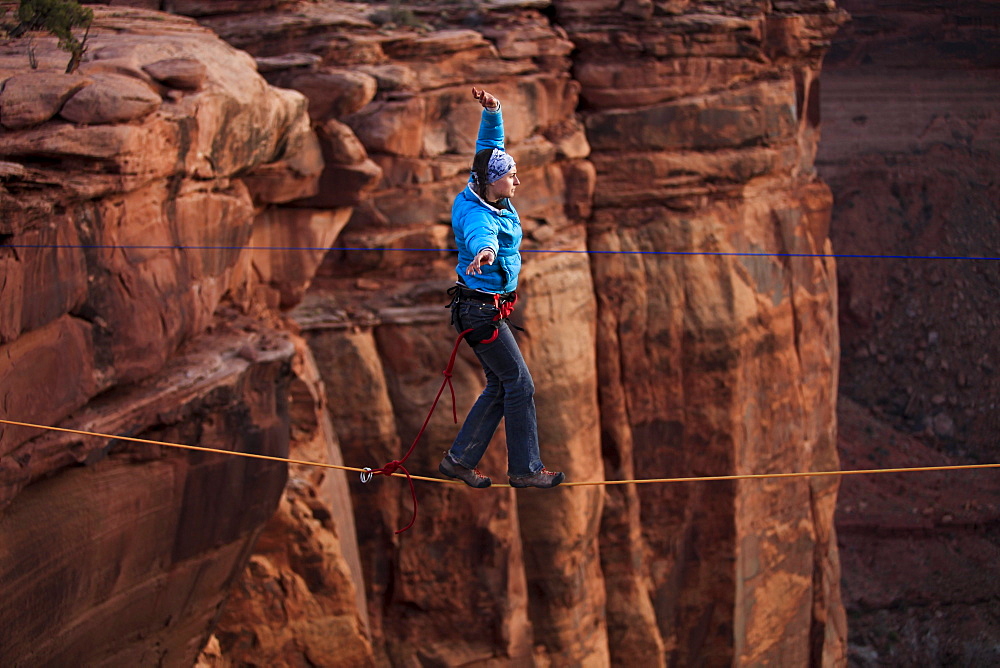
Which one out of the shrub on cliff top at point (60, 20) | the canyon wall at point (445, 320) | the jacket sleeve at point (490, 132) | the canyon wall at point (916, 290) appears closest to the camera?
the jacket sleeve at point (490, 132)

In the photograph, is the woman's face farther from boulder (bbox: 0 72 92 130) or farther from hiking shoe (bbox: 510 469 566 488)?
boulder (bbox: 0 72 92 130)

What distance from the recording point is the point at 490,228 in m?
8.44

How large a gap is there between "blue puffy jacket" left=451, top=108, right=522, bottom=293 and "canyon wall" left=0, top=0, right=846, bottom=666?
3.79m

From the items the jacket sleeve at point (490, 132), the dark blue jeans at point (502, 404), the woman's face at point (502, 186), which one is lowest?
the dark blue jeans at point (502, 404)

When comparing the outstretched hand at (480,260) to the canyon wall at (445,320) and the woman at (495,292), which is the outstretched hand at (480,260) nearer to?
the woman at (495,292)

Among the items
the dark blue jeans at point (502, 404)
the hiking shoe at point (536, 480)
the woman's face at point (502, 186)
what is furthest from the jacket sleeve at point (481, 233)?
the hiking shoe at point (536, 480)

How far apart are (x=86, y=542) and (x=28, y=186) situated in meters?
3.21

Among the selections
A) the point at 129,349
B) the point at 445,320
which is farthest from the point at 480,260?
the point at 445,320

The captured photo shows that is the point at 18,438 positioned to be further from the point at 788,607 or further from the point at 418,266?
the point at 788,607

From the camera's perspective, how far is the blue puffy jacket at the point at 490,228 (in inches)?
336

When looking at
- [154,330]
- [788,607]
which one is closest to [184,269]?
[154,330]

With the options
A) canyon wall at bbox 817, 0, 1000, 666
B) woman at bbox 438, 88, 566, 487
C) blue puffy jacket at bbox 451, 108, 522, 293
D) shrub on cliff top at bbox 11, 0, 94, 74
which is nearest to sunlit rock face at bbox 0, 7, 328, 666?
shrub on cliff top at bbox 11, 0, 94, 74

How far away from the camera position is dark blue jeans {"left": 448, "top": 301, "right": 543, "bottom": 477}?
8834 mm

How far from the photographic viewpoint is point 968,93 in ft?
120
